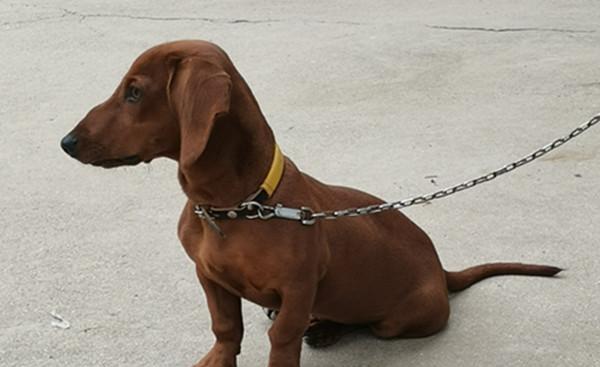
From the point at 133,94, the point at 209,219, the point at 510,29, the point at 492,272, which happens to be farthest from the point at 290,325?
the point at 510,29

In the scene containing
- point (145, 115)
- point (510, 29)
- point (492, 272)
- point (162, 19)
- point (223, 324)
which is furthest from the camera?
point (162, 19)

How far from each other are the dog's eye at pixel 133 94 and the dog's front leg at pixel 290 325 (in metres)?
0.60

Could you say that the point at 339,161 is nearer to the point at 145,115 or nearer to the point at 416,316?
the point at 416,316

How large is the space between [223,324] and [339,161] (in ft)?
6.07

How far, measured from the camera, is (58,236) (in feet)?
12.7

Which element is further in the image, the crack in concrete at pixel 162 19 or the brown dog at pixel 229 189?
the crack in concrete at pixel 162 19

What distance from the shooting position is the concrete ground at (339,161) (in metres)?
3.16

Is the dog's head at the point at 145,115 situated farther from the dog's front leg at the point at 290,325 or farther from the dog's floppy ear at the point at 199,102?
the dog's front leg at the point at 290,325

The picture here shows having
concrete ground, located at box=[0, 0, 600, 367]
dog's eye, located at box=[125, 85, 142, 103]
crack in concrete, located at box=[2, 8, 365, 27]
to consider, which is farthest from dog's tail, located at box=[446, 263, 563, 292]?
crack in concrete, located at box=[2, 8, 365, 27]

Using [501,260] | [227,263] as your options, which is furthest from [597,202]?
[227,263]

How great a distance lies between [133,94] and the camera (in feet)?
8.18

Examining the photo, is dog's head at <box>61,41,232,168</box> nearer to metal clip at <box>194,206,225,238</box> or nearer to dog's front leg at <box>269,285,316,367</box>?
metal clip at <box>194,206,225,238</box>

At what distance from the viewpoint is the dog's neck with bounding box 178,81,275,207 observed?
2.46m

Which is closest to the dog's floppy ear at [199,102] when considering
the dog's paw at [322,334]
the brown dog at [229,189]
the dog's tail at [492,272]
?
the brown dog at [229,189]
